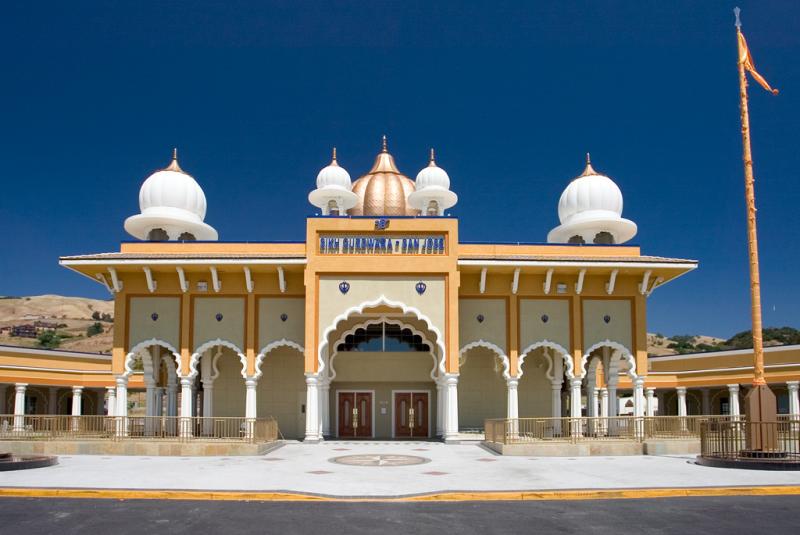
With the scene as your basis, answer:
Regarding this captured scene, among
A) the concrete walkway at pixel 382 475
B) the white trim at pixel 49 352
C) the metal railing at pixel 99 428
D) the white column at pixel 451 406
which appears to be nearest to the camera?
the concrete walkway at pixel 382 475

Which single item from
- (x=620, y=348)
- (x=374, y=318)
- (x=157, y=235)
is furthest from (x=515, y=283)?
(x=157, y=235)

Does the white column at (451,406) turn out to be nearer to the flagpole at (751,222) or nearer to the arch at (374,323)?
the arch at (374,323)

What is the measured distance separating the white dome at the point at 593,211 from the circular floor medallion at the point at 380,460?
622 inches

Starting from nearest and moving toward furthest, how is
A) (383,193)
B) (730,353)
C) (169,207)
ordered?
(169,207), (383,193), (730,353)

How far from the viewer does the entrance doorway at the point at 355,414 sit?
99.9 ft

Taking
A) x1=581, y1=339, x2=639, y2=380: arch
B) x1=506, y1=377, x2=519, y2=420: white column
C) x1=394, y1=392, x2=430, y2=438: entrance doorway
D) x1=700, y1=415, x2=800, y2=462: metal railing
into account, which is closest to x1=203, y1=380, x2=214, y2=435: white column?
x1=394, y1=392, x2=430, y2=438: entrance doorway

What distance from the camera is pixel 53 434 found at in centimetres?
2161

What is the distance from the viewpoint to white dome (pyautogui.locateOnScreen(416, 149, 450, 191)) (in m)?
35.5

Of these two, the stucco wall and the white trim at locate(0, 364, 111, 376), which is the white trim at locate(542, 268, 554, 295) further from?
the white trim at locate(0, 364, 111, 376)

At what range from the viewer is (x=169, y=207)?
105 feet

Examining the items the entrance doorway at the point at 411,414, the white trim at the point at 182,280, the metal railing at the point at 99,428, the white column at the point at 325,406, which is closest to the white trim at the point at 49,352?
the metal railing at the point at 99,428

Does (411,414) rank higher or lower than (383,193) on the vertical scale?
lower

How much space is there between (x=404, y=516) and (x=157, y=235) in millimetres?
24702

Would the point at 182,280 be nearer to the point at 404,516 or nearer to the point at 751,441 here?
the point at 404,516
